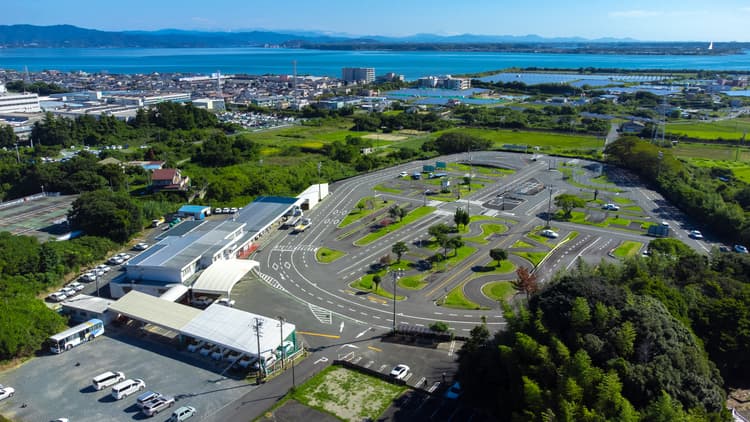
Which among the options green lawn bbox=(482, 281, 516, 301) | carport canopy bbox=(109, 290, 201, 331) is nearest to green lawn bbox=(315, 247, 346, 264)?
green lawn bbox=(482, 281, 516, 301)

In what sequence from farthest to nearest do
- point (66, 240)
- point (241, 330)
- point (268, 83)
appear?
1. point (268, 83)
2. point (66, 240)
3. point (241, 330)

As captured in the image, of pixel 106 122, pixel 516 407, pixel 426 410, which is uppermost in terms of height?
pixel 106 122

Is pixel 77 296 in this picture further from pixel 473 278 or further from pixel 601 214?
pixel 601 214

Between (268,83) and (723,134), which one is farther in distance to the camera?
(268,83)

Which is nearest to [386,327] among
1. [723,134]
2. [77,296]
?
[77,296]

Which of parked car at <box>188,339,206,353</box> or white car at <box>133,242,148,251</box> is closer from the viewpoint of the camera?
parked car at <box>188,339,206,353</box>

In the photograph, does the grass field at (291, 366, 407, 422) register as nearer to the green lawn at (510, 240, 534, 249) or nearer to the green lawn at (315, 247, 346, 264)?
the green lawn at (315, 247, 346, 264)

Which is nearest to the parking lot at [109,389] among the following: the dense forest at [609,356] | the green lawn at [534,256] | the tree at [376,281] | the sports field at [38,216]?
the dense forest at [609,356]
